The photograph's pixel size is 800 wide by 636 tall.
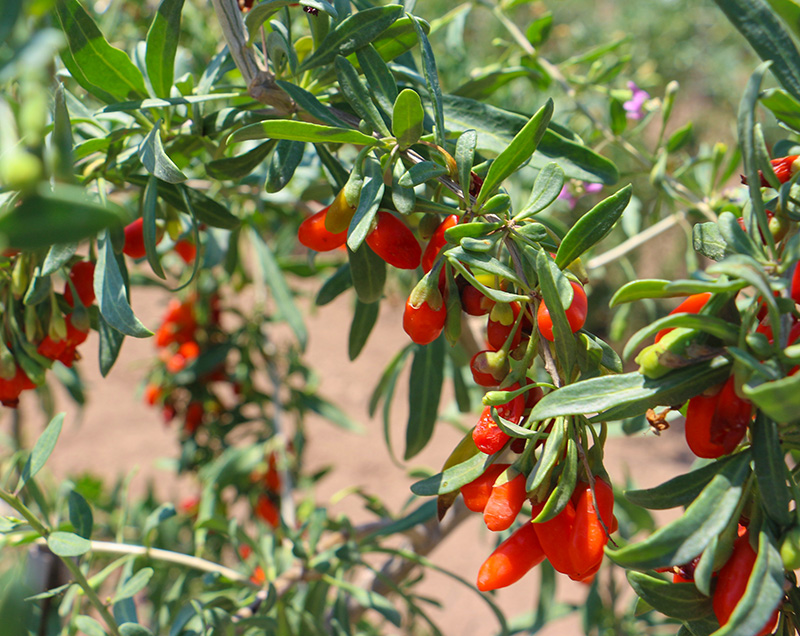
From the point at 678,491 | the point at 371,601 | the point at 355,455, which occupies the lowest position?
the point at 355,455

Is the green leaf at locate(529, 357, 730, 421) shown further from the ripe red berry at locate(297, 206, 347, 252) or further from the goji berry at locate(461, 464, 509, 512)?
the ripe red berry at locate(297, 206, 347, 252)

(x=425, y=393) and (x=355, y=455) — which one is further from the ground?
(x=425, y=393)

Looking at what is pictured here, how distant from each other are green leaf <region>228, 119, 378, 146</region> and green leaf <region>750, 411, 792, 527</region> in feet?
1.29

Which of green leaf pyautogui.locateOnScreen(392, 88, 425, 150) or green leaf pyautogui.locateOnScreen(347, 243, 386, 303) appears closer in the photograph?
green leaf pyautogui.locateOnScreen(392, 88, 425, 150)

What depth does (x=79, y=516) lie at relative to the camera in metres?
0.84

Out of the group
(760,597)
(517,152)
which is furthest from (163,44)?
(760,597)

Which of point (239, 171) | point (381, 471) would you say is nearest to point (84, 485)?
point (239, 171)

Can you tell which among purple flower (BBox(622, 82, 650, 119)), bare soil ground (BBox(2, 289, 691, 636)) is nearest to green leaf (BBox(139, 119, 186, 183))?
purple flower (BBox(622, 82, 650, 119))

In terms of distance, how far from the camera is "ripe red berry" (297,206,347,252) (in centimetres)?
62

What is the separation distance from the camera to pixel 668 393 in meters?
0.45

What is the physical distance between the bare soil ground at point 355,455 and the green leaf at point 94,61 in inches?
106

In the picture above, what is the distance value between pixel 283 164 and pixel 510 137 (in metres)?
0.26

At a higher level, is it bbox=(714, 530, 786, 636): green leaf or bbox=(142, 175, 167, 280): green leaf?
bbox=(142, 175, 167, 280): green leaf

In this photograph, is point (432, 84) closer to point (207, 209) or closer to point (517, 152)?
point (517, 152)
